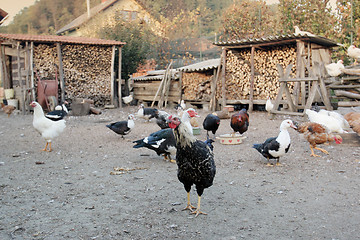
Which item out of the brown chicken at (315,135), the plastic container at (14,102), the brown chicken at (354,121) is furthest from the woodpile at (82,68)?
the brown chicken at (315,135)

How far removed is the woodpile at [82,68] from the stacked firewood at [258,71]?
6.43 m

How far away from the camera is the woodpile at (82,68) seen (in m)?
15.7

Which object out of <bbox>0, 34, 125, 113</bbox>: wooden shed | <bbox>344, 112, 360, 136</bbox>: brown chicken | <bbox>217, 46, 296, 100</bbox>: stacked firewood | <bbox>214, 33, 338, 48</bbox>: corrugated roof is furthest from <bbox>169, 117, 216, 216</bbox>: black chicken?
<bbox>0, 34, 125, 113</bbox>: wooden shed

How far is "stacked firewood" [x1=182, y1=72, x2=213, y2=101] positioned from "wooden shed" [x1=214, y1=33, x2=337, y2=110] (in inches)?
26.5

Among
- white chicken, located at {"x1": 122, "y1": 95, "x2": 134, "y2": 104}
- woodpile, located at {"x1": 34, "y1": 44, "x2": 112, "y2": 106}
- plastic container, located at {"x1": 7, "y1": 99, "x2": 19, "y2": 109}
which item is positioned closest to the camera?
woodpile, located at {"x1": 34, "y1": 44, "x2": 112, "y2": 106}

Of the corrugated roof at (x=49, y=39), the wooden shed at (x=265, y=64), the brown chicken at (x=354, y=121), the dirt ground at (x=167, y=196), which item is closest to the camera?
the dirt ground at (x=167, y=196)

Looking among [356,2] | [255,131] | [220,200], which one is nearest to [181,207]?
[220,200]

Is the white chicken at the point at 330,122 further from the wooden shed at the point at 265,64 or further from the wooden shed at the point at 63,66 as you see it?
the wooden shed at the point at 63,66

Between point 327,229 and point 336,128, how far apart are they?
465cm

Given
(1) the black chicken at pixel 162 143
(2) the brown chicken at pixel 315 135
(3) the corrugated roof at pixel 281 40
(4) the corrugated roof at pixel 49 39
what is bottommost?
(1) the black chicken at pixel 162 143

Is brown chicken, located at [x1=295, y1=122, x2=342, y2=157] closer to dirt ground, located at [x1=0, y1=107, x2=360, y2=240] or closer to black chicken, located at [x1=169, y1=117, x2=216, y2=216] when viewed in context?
dirt ground, located at [x1=0, y1=107, x2=360, y2=240]

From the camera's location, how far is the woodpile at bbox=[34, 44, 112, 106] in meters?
15.7

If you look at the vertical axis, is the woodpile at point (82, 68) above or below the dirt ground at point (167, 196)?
above

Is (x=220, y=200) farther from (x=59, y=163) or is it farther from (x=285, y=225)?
(x=59, y=163)
